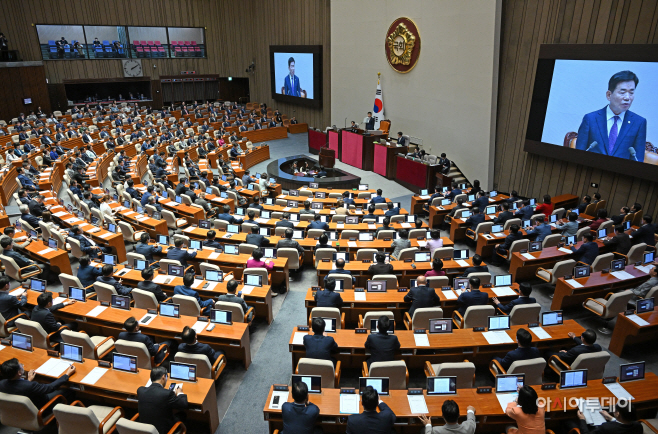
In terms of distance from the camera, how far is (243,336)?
244 inches

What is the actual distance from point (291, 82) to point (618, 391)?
24386 millimetres

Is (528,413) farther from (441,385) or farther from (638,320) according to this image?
(638,320)

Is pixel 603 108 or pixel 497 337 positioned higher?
pixel 603 108

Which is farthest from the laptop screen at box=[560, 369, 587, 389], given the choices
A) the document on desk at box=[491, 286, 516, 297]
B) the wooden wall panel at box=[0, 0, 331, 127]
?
the wooden wall panel at box=[0, 0, 331, 127]

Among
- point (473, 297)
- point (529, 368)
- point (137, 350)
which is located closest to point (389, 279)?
point (473, 297)

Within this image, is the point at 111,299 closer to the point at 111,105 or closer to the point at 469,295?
the point at 469,295

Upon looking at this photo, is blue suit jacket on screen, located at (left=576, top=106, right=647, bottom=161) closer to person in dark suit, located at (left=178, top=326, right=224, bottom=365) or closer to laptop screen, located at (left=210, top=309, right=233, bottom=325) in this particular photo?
laptop screen, located at (left=210, top=309, right=233, bottom=325)

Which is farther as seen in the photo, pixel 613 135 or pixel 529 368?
pixel 613 135

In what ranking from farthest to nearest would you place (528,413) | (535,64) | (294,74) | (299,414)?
1. (294,74)
2. (535,64)
3. (299,414)
4. (528,413)

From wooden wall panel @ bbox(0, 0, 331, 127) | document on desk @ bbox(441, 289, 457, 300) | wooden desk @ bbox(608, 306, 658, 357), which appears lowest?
wooden desk @ bbox(608, 306, 658, 357)

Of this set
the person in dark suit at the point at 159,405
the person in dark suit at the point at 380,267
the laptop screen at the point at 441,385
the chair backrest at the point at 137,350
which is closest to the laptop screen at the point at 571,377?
the laptop screen at the point at 441,385

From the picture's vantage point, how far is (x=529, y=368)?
5.12 metres

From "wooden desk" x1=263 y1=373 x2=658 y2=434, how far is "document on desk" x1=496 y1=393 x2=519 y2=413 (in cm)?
4

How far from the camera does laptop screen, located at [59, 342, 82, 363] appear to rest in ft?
18.1
